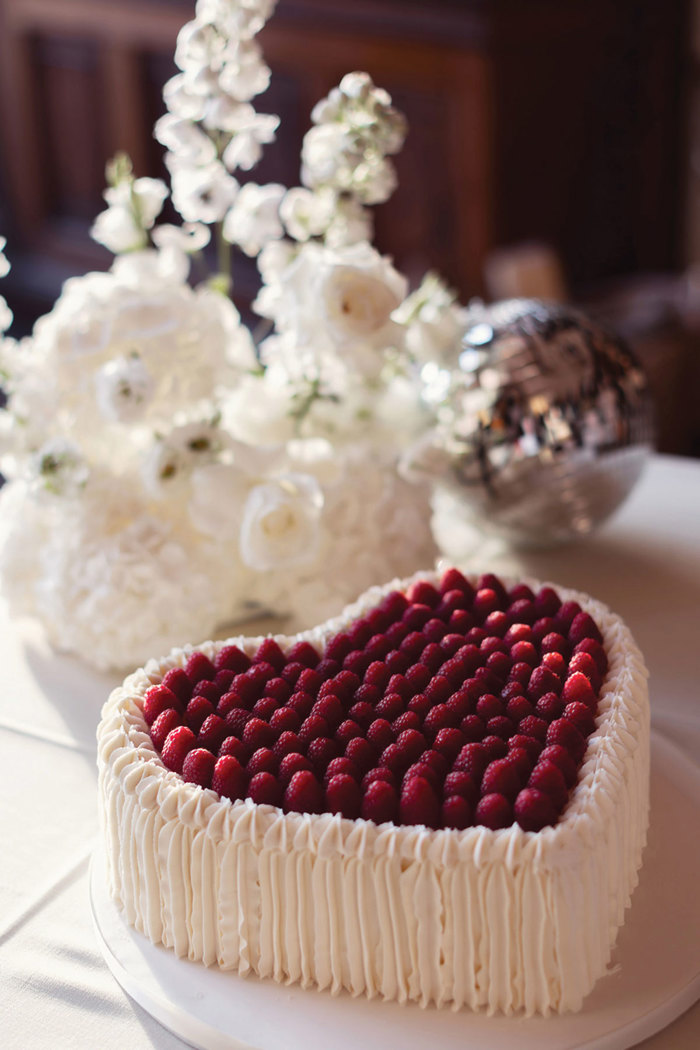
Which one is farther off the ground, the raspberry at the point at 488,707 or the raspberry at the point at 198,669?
the raspberry at the point at 488,707

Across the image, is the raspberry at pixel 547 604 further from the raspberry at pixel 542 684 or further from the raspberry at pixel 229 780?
the raspberry at pixel 229 780

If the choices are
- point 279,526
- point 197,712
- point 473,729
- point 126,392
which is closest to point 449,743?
point 473,729

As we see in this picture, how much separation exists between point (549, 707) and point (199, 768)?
0.33 metres

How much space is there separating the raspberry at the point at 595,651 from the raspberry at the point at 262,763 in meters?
0.34

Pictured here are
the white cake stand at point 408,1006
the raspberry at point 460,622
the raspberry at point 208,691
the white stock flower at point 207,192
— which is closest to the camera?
the white cake stand at point 408,1006

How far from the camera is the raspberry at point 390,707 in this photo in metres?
1.09

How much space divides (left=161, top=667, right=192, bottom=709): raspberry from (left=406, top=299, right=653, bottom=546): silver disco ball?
478 mm

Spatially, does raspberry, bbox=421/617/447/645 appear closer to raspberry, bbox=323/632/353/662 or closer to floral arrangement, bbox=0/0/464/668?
raspberry, bbox=323/632/353/662

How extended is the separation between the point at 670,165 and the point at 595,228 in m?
0.45

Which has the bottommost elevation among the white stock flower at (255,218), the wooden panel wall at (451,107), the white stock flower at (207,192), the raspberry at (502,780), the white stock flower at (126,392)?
the wooden panel wall at (451,107)

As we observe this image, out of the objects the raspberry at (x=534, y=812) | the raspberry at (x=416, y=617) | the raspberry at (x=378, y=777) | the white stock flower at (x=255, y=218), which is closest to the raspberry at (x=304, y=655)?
the raspberry at (x=416, y=617)

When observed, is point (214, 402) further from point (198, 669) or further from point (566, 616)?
point (566, 616)

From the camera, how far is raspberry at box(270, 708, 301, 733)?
1070 mm

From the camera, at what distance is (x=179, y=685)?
114cm
